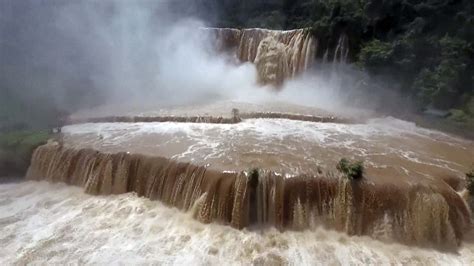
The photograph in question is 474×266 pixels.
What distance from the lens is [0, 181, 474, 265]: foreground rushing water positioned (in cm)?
707

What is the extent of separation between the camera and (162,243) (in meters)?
7.52

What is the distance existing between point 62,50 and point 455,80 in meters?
21.0

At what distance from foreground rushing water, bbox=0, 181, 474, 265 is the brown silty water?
0.33m

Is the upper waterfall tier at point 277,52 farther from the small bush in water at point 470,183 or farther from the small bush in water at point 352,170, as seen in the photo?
the small bush in water at point 470,183

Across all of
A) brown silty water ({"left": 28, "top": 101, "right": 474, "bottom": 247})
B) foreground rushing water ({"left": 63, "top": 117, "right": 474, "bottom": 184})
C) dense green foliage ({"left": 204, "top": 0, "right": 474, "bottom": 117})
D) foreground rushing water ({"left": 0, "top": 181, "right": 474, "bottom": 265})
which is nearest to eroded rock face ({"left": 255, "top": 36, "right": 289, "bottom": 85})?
dense green foliage ({"left": 204, "top": 0, "right": 474, "bottom": 117})

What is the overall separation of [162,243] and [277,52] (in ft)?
46.0

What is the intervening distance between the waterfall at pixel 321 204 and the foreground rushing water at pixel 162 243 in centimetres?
26

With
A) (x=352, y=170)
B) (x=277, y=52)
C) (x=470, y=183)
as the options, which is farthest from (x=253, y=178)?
(x=277, y=52)

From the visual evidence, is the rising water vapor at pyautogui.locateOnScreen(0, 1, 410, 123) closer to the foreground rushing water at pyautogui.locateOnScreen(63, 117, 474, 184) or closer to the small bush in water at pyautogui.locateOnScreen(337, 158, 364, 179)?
the foreground rushing water at pyautogui.locateOnScreen(63, 117, 474, 184)

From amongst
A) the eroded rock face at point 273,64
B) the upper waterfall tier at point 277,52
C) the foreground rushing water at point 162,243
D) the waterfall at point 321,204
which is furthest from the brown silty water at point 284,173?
the eroded rock face at point 273,64

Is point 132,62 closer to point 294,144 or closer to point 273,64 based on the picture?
point 273,64

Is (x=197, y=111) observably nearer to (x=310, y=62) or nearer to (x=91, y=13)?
(x=310, y=62)

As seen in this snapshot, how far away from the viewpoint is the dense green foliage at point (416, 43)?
44.7 ft

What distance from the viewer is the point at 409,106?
1479 cm
